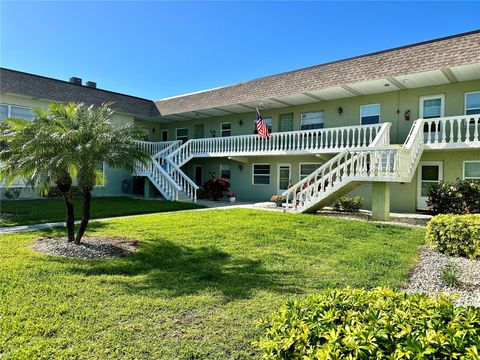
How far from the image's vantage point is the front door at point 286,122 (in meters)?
19.0

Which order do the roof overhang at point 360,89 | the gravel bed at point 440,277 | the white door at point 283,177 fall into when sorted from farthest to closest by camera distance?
the white door at point 283,177, the roof overhang at point 360,89, the gravel bed at point 440,277

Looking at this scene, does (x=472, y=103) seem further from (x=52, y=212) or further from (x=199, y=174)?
(x=52, y=212)

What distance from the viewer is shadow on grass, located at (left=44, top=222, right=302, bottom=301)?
15.8 feet

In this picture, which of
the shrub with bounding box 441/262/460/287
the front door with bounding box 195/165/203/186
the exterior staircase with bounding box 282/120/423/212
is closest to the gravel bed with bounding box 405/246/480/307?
the shrub with bounding box 441/262/460/287

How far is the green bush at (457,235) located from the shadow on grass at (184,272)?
4.18 meters

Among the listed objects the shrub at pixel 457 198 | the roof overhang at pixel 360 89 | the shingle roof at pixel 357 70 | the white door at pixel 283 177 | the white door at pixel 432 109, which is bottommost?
the shrub at pixel 457 198

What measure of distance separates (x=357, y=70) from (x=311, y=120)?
4128 millimetres

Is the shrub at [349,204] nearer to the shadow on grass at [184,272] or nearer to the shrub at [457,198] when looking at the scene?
the shrub at [457,198]

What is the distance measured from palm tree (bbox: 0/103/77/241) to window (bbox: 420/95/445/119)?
14097 mm

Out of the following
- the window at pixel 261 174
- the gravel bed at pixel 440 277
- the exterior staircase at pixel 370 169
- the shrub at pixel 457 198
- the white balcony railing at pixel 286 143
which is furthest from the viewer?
the window at pixel 261 174

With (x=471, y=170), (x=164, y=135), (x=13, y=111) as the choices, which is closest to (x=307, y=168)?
(x=471, y=170)

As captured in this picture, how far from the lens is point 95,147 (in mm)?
6984

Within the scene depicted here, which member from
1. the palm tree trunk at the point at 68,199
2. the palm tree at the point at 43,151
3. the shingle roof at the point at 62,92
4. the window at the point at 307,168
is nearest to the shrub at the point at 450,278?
the palm tree at the point at 43,151

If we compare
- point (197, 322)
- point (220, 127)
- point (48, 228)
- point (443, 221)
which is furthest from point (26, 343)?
point (220, 127)
